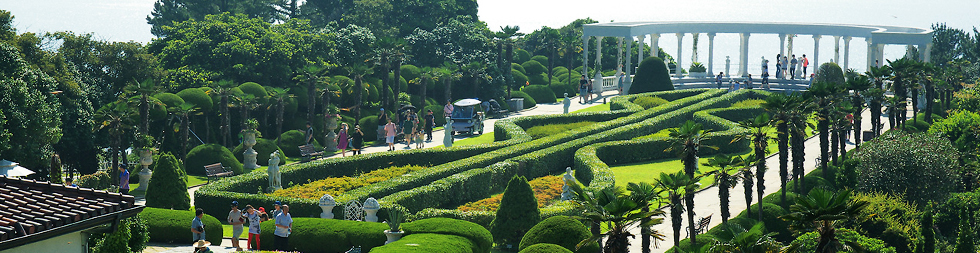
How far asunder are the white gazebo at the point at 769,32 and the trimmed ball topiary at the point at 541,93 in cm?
434

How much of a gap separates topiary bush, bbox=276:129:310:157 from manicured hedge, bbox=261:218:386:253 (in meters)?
19.5

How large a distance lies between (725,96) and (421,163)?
26031 mm

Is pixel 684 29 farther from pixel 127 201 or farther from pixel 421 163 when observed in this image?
pixel 127 201

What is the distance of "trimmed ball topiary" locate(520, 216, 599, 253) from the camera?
23.7 meters

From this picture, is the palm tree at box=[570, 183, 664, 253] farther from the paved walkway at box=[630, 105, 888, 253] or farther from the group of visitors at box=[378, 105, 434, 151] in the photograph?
the group of visitors at box=[378, 105, 434, 151]

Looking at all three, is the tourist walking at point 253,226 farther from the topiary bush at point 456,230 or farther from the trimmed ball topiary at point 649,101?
the trimmed ball topiary at point 649,101

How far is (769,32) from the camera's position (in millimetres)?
74625

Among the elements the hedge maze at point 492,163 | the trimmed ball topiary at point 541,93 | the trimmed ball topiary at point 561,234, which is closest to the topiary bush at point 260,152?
the hedge maze at point 492,163

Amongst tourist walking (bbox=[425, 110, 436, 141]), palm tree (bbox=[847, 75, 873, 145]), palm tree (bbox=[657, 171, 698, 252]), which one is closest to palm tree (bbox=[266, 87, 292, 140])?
tourist walking (bbox=[425, 110, 436, 141])

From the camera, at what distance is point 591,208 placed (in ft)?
66.4

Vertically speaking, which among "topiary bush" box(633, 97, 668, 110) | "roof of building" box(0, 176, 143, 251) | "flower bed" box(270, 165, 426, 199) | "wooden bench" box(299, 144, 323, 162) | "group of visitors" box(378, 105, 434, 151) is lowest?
"flower bed" box(270, 165, 426, 199)

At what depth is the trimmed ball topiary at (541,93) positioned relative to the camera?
64938mm

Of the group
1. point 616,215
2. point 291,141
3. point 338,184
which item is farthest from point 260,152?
point 616,215

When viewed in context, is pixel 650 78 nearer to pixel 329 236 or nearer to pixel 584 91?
pixel 584 91
